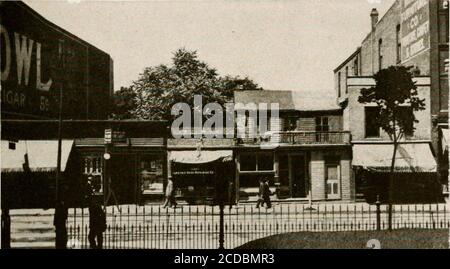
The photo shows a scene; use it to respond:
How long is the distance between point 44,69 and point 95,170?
4065 millimetres

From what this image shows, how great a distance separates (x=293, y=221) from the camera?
13.7 metres

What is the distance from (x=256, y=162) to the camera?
20.8 m

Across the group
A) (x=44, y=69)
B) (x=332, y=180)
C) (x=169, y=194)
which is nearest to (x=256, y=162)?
(x=332, y=180)

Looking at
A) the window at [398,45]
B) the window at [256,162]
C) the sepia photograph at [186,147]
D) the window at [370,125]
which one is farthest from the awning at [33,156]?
the window at [398,45]

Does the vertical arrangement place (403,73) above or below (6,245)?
above

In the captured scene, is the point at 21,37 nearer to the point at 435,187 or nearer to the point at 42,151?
the point at 42,151

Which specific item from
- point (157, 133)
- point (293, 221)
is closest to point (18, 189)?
point (157, 133)

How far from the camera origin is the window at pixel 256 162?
20.1 metres

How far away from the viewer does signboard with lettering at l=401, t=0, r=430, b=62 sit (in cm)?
1209

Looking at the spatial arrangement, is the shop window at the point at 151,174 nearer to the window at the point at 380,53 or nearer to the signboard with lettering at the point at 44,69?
the signboard with lettering at the point at 44,69

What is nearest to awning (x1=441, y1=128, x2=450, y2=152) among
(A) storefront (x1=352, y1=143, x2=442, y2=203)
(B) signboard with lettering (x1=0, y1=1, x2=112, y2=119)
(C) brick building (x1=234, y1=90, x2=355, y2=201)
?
(A) storefront (x1=352, y1=143, x2=442, y2=203)

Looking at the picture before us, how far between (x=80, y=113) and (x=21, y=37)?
2396 mm

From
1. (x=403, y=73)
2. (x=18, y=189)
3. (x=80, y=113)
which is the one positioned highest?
(x=403, y=73)
